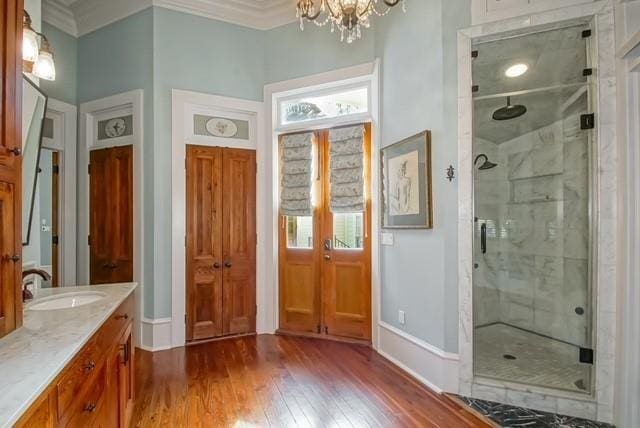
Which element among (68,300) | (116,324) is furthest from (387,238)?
(68,300)

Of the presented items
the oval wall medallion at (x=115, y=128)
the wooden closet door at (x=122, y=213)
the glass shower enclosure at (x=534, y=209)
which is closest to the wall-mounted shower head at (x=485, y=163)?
the glass shower enclosure at (x=534, y=209)

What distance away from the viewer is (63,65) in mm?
4387

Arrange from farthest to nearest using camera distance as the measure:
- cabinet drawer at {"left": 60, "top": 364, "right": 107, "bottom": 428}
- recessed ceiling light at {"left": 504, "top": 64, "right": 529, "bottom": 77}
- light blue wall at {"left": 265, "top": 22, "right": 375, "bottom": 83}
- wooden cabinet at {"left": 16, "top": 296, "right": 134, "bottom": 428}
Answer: light blue wall at {"left": 265, "top": 22, "right": 375, "bottom": 83}
recessed ceiling light at {"left": 504, "top": 64, "right": 529, "bottom": 77}
cabinet drawer at {"left": 60, "top": 364, "right": 107, "bottom": 428}
wooden cabinet at {"left": 16, "top": 296, "right": 134, "bottom": 428}

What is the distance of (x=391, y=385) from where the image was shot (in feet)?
9.91

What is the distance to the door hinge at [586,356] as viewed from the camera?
2582 millimetres

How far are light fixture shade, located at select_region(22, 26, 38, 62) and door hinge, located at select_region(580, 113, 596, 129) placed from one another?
3630 millimetres

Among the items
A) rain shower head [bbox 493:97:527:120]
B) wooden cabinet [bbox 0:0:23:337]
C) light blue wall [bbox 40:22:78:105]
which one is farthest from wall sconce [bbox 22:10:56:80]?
rain shower head [bbox 493:97:527:120]

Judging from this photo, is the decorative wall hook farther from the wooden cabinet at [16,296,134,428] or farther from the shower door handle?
A: the wooden cabinet at [16,296,134,428]

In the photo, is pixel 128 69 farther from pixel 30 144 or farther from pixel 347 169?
pixel 347 169

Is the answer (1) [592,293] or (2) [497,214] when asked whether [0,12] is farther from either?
(2) [497,214]

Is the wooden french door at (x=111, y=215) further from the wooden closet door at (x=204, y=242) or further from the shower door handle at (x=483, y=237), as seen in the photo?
the shower door handle at (x=483, y=237)

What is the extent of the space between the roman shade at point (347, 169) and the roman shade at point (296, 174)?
29cm

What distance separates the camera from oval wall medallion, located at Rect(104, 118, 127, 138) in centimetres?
426

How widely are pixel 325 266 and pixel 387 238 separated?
95 centimetres
